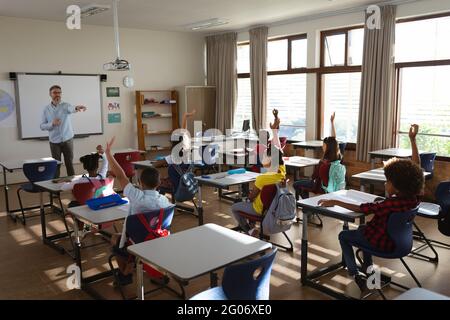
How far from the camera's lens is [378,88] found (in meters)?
6.93

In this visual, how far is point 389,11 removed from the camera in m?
6.65

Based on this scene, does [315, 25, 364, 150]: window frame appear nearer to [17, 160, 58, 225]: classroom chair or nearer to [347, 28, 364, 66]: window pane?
[347, 28, 364, 66]: window pane

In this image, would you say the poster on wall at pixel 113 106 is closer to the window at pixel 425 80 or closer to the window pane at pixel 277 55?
the window pane at pixel 277 55

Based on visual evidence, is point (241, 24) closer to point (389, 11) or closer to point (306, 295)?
point (389, 11)

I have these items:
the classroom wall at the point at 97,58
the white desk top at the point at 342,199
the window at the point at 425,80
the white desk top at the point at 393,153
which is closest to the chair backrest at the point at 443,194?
the white desk top at the point at 342,199

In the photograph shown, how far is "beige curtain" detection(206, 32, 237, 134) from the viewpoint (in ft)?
31.5

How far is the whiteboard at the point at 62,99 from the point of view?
785 centimetres

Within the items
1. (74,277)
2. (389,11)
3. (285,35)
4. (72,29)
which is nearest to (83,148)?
(72,29)

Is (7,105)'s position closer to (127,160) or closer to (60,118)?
(60,118)

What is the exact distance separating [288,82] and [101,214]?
6360mm

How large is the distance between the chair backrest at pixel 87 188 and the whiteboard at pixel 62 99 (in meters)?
4.49

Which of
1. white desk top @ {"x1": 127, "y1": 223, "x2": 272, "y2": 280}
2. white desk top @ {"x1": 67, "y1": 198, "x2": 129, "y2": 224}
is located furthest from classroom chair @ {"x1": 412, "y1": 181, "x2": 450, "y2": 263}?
white desk top @ {"x1": 67, "y1": 198, "x2": 129, "y2": 224}

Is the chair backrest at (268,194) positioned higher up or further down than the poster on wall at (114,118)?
further down

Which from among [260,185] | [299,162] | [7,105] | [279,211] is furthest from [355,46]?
[7,105]
